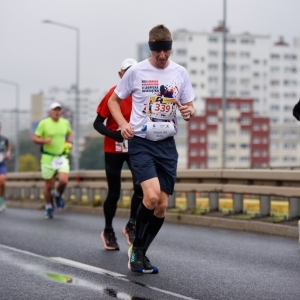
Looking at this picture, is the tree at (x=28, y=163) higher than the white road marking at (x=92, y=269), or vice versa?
the white road marking at (x=92, y=269)

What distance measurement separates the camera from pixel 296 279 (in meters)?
8.02

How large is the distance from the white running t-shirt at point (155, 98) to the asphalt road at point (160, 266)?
1200 millimetres

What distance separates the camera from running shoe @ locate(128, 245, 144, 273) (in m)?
8.42

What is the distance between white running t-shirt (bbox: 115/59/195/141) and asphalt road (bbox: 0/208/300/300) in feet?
3.94

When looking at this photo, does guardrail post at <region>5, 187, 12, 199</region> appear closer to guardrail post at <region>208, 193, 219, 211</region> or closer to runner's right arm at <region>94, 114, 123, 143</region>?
guardrail post at <region>208, 193, 219, 211</region>

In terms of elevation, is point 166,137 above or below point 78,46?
below

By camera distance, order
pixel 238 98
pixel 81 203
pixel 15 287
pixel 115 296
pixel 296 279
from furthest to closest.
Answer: pixel 238 98 < pixel 81 203 < pixel 296 279 < pixel 15 287 < pixel 115 296

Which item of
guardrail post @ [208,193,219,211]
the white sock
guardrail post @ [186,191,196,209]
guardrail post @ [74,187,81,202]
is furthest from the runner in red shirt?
guardrail post @ [74,187,81,202]

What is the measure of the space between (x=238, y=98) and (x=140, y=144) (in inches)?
7451

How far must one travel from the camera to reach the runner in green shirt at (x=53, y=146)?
1656 centimetres

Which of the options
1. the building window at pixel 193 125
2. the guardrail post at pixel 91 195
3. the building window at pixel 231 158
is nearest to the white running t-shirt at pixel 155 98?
the guardrail post at pixel 91 195

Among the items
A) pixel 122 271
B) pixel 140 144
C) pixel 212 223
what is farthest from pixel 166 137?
pixel 212 223

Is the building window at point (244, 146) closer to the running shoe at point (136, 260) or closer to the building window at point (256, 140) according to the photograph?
the building window at point (256, 140)

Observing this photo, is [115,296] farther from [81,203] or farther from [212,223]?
[81,203]
